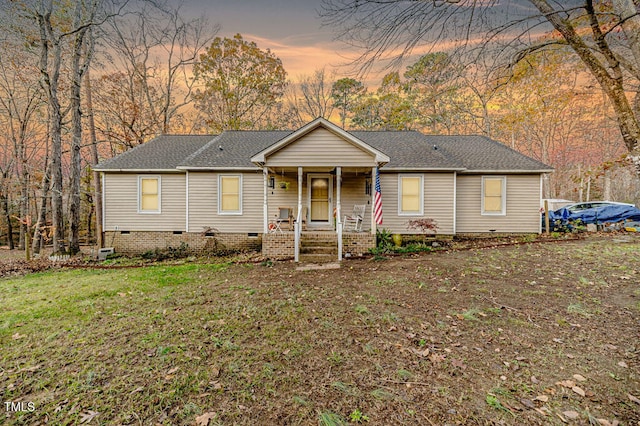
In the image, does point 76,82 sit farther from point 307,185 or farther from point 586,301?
point 586,301

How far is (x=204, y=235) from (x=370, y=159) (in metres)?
7.33

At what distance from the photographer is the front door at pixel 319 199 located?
471 inches

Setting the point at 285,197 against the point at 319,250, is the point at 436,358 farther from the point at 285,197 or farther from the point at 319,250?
the point at 285,197

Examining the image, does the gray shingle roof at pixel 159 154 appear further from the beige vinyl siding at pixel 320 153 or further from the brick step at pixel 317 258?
the brick step at pixel 317 258

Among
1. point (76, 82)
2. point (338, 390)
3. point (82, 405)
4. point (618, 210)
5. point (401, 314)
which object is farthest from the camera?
point (618, 210)

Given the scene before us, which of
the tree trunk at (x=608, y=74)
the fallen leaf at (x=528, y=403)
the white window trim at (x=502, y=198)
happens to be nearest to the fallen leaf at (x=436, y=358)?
the fallen leaf at (x=528, y=403)

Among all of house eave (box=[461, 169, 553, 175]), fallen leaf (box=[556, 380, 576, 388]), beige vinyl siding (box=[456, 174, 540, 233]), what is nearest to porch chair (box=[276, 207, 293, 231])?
beige vinyl siding (box=[456, 174, 540, 233])

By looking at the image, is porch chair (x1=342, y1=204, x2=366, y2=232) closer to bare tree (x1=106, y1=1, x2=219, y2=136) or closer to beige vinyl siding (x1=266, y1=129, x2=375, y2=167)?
beige vinyl siding (x1=266, y1=129, x2=375, y2=167)

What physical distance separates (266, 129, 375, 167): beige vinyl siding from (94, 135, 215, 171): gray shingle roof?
516cm

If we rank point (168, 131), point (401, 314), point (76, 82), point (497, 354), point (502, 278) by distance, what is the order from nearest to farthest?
point (497, 354) < point (401, 314) < point (502, 278) < point (76, 82) < point (168, 131)

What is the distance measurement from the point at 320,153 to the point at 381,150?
3949 mm

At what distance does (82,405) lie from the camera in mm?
2691

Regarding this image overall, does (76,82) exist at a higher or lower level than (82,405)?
higher

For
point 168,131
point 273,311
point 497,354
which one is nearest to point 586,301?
point 497,354
